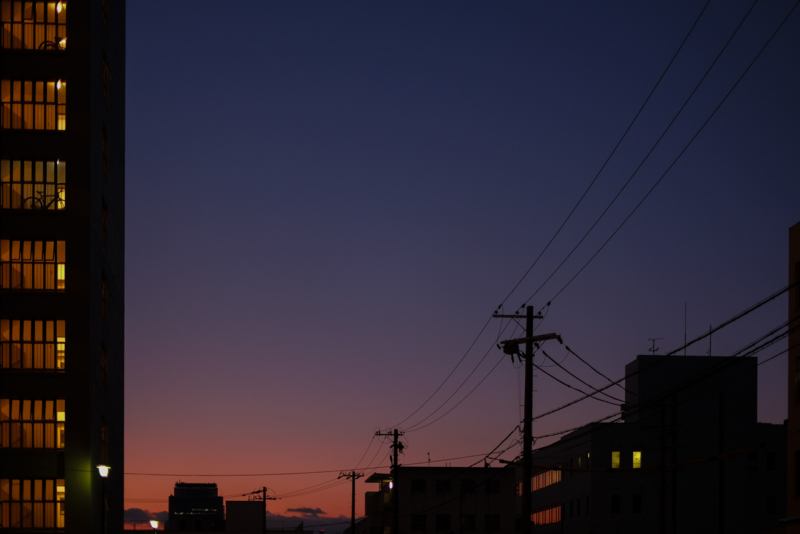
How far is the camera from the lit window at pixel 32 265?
4034cm

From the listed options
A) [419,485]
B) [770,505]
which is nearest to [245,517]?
[419,485]

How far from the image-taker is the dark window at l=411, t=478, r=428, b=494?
97312mm

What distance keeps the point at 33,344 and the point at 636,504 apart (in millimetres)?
62810

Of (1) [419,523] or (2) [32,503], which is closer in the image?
(2) [32,503]

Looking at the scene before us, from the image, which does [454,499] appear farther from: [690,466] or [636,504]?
[690,466]

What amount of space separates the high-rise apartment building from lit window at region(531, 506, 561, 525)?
63.7 m

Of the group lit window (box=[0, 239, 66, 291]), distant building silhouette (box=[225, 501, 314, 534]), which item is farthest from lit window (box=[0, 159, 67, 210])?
distant building silhouette (box=[225, 501, 314, 534])

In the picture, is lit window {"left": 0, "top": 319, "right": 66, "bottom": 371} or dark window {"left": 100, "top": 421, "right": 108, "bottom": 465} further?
dark window {"left": 100, "top": 421, "right": 108, "bottom": 465}

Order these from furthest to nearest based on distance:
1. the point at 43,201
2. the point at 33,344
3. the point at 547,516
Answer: the point at 547,516
the point at 43,201
the point at 33,344

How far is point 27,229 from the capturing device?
40.4 meters

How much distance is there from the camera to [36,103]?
4181 cm

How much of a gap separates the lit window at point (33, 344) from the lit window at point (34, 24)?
13.0m

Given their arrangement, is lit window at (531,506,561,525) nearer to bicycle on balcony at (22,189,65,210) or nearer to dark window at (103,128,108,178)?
dark window at (103,128,108,178)

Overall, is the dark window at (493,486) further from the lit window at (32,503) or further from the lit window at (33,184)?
the lit window at (33,184)
